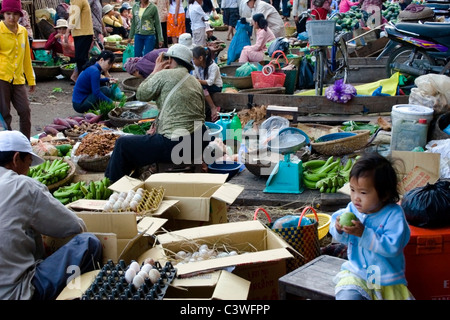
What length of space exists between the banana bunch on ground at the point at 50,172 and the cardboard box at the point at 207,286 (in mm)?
3005

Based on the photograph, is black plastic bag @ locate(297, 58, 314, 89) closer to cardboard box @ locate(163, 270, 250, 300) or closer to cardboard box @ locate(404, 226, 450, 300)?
cardboard box @ locate(404, 226, 450, 300)

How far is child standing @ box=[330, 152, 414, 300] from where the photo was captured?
2.85 m

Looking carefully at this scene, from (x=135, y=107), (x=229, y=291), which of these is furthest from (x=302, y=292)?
(x=135, y=107)

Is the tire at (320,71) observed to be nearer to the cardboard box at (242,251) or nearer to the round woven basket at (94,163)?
the round woven basket at (94,163)

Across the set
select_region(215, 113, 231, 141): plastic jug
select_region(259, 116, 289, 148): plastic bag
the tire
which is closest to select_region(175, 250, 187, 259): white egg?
select_region(259, 116, 289, 148): plastic bag

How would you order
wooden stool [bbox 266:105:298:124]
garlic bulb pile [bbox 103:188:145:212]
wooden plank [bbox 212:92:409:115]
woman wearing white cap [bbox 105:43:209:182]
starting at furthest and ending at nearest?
wooden plank [bbox 212:92:409:115] < wooden stool [bbox 266:105:298:124] < woman wearing white cap [bbox 105:43:209:182] < garlic bulb pile [bbox 103:188:145:212]

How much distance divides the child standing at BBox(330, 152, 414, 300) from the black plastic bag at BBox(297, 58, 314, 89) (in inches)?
268

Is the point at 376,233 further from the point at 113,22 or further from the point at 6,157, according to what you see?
the point at 113,22

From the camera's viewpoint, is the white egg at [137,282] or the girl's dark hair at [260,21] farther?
the girl's dark hair at [260,21]

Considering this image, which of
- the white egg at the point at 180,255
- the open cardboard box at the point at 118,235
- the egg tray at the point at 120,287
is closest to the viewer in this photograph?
the egg tray at the point at 120,287

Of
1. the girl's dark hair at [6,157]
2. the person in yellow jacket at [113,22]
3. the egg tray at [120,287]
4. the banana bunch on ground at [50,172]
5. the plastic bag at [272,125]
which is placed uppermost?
the girl's dark hair at [6,157]

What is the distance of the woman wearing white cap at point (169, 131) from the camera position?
5.70 m

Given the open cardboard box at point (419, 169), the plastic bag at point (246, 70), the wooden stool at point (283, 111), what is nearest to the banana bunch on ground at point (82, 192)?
the open cardboard box at point (419, 169)

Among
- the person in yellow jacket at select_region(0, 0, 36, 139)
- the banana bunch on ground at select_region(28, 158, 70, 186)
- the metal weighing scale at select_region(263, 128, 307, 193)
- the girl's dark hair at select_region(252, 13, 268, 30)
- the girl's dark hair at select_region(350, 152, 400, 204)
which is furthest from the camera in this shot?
the girl's dark hair at select_region(252, 13, 268, 30)
